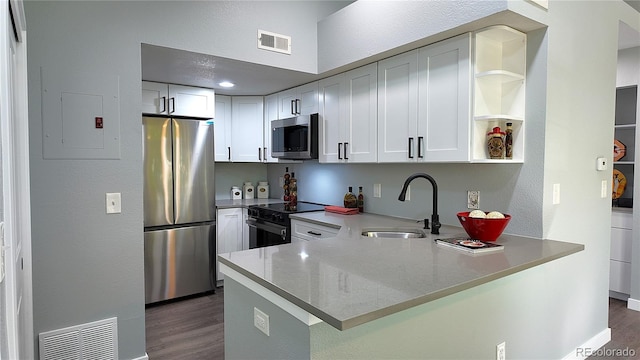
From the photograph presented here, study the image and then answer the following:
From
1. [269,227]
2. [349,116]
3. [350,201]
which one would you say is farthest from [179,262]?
A: [349,116]

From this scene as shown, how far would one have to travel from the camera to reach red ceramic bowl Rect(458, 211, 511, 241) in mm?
1993

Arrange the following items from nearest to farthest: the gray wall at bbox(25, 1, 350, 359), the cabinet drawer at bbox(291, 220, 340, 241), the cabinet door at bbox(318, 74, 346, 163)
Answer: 1. the gray wall at bbox(25, 1, 350, 359)
2. the cabinet drawer at bbox(291, 220, 340, 241)
3. the cabinet door at bbox(318, 74, 346, 163)

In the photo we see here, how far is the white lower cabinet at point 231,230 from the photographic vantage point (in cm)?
399

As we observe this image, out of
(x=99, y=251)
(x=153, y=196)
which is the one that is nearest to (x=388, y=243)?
(x=99, y=251)

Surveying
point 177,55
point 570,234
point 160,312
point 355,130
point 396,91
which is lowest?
point 160,312

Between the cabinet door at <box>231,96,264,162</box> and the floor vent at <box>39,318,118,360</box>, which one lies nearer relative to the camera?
the floor vent at <box>39,318,118,360</box>

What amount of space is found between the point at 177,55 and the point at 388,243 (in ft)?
6.68

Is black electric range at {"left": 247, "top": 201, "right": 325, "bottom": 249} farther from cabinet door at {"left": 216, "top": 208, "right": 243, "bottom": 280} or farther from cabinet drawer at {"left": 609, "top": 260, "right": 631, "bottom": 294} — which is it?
cabinet drawer at {"left": 609, "top": 260, "right": 631, "bottom": 294}

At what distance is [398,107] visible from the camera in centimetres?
270

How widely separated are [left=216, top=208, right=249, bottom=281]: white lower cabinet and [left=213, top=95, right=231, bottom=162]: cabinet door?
682 millimetres

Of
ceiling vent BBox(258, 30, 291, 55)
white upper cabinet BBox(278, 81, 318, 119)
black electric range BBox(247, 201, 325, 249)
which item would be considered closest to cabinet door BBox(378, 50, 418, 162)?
ceiling vent BBox(258, 30, 291, 55)

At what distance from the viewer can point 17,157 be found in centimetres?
183

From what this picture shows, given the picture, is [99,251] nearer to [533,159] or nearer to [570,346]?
[533,159]

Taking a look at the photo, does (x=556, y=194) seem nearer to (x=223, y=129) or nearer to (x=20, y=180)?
(x=20, y=180)
